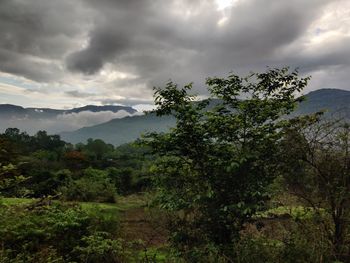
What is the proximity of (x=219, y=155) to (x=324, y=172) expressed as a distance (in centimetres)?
262

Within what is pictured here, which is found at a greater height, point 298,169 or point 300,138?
point 300,138

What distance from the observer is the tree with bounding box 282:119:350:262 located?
812 centimetres

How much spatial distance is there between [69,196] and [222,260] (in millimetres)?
25946

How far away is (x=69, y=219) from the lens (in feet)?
37.1

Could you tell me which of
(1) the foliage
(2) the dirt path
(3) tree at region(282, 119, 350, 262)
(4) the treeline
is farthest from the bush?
(1) the foliage

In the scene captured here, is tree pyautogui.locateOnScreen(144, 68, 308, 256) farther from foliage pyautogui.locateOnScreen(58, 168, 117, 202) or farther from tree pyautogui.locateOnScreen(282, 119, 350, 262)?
foliage pyautogui.locateOnScreen(58, 168, 117, 202)

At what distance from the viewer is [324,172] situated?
8.58m

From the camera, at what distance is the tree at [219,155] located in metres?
8.98

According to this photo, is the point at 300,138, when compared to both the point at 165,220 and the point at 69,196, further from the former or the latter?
the point at 69,196

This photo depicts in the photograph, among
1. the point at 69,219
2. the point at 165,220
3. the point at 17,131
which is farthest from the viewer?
the point at 17,131

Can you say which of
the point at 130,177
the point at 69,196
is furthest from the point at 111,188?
the point at 130,177

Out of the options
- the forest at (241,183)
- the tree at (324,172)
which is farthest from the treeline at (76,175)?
the tree at (324,172)

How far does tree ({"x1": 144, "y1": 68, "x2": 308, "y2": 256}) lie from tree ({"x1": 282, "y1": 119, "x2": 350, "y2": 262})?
0.51 meters

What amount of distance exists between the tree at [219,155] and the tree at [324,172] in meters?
0.51
